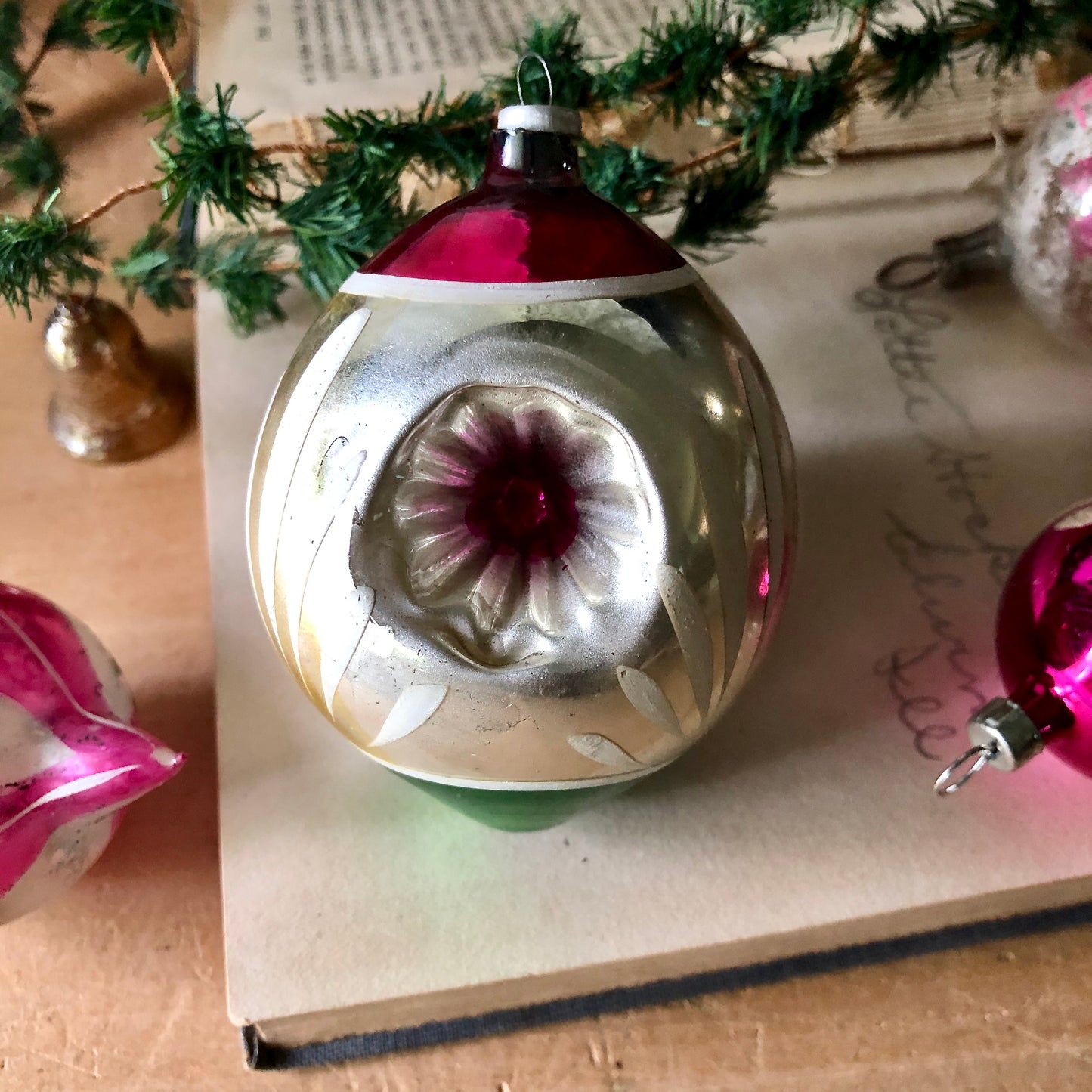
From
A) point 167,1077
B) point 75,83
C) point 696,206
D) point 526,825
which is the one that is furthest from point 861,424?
point 75,83

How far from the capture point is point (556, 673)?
0.20m

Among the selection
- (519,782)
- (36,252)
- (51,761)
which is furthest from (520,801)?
(36,252)

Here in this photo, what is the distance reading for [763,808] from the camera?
0.98 ft

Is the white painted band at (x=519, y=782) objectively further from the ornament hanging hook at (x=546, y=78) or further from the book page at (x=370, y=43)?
the book page at (x=370, y=43)

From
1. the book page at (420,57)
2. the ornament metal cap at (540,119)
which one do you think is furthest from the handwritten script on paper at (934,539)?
the ornament metal cap at (540,119)

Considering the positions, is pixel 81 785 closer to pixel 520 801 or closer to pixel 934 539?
pixel 520 801

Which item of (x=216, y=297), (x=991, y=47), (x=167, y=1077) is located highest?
(x=991, y=47)

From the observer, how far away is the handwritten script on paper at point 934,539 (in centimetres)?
32

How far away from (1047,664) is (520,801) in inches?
6.3

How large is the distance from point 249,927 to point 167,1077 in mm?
47

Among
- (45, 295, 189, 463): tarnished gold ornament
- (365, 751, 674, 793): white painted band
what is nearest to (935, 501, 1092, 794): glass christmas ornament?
(365, 751, 674, 793): white painted band

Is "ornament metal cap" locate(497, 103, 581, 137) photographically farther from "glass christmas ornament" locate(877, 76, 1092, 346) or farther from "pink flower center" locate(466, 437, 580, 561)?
"glass christmas ornament" locate(877, 76, 1092, 346)

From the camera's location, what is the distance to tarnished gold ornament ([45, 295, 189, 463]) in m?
0.38

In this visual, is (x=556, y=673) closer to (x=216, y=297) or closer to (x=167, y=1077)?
(x=167, y=1077)
